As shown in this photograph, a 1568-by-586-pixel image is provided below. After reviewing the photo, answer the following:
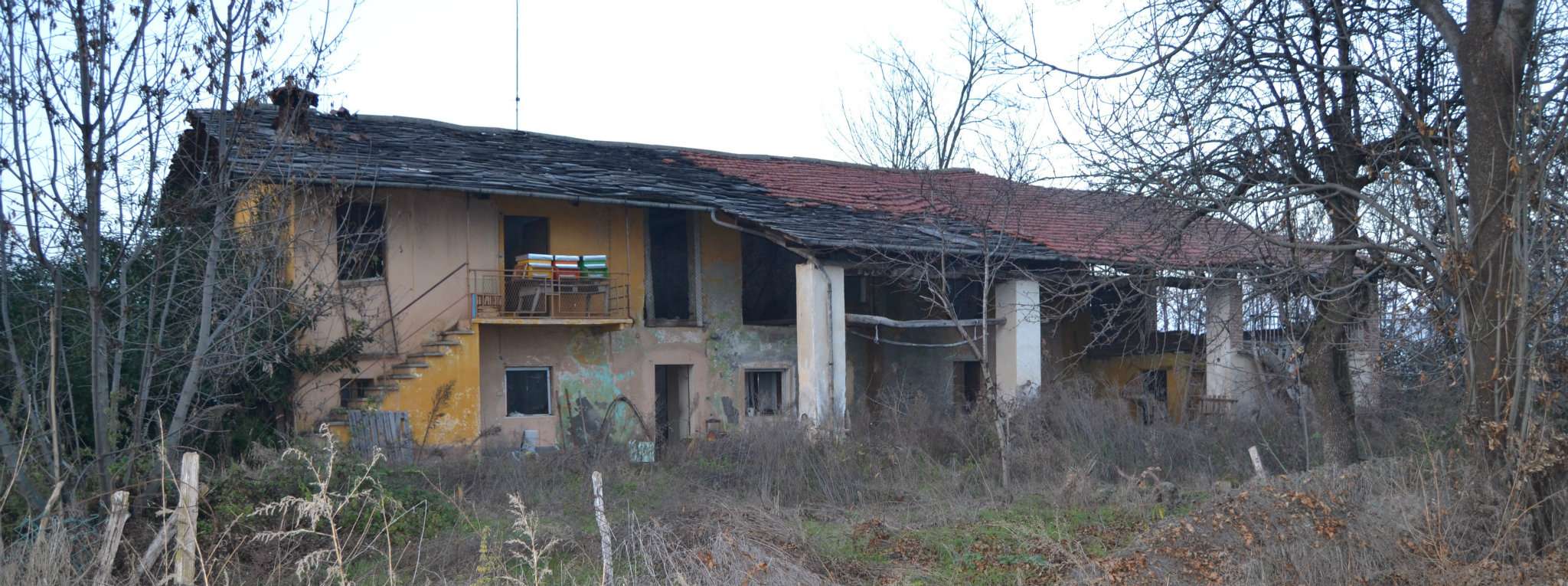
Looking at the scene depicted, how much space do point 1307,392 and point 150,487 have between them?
14633mm

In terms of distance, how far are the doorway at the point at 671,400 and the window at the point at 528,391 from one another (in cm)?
181

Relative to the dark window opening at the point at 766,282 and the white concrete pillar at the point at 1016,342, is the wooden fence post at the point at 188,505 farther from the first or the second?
the dark window opening at the point at 766,282

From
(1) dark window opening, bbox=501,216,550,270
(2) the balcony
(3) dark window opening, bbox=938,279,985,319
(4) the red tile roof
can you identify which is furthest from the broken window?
(1) dark window opening, bbox=501,216,550,270

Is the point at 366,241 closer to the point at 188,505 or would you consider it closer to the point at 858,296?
the point at 858,296

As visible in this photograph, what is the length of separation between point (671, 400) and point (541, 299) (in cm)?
335

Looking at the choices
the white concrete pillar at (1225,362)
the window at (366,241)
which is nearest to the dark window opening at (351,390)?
the window at (366,241)

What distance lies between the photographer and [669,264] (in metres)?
19.4

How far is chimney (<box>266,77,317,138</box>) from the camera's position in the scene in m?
8.07

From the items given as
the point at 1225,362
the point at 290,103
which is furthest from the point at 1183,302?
the point at 1225,362

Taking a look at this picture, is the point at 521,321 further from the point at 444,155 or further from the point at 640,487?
the point at 640,487

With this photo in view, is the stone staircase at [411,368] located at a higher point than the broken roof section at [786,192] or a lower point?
lower

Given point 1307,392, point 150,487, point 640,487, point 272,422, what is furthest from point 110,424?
point 1307,392

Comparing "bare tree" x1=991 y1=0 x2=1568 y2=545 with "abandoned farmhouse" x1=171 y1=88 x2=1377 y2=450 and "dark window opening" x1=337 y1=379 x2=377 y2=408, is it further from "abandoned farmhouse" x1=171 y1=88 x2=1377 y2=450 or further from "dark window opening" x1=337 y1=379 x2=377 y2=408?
"dark window opening" x1=337 y1=379 x2=377 y2=408

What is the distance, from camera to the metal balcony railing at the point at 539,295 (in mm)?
16641
